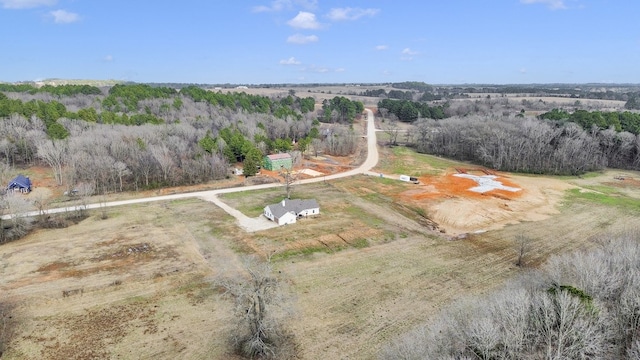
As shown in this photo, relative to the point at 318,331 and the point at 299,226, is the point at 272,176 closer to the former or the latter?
the point at 299,226

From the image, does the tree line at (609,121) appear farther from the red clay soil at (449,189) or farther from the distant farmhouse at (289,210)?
the distant farmhouse at (289,210)

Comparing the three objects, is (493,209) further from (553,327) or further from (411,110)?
(411,110)

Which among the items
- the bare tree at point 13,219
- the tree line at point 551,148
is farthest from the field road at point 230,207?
the tree line at point 551,148

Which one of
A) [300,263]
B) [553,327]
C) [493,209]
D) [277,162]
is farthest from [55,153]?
[553,327]

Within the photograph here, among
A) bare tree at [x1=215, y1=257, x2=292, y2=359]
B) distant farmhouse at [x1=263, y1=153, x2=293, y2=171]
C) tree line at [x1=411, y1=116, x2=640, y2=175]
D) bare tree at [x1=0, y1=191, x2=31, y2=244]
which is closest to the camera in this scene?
bare tree at [x1=215, y1=257, x2=292, y2=359]

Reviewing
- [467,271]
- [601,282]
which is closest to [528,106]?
[467,271]

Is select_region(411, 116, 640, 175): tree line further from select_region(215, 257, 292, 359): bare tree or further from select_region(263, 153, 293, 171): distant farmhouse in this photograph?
select_region(215, 257, 292, 359): bare tree

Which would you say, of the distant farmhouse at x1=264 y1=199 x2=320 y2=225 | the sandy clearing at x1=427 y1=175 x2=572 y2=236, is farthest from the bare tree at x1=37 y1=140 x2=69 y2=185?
the sandy clearing at x1=427 y1=175 x2=572 y2=236
